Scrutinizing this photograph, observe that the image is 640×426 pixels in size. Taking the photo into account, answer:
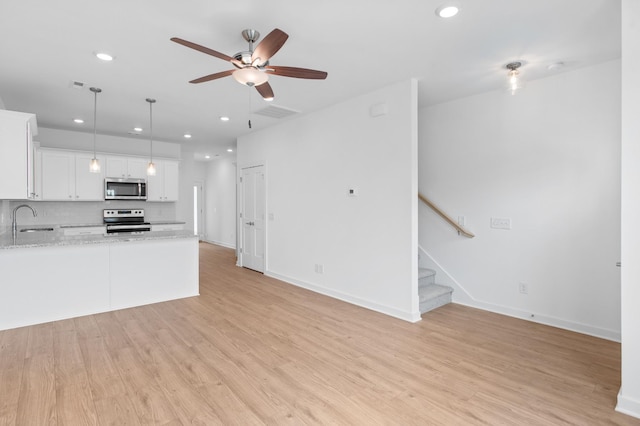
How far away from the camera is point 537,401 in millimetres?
2285

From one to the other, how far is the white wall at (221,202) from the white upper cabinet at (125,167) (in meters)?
2.99

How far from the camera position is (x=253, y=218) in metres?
6.64

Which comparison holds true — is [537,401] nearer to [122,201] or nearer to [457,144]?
[457,144]

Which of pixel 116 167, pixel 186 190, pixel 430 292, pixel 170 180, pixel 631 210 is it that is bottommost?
pixel 430 292

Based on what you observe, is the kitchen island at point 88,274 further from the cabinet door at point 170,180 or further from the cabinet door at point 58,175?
the cabinet door at point 170,180

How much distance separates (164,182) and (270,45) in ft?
19.2

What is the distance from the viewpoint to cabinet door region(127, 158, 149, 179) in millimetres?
6793

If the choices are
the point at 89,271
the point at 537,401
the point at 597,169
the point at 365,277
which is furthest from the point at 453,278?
the point at 89,271

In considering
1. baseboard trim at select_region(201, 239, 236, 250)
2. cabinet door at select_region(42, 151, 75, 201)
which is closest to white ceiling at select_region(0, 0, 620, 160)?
cabinet door at select_region(42, 151, 75, 201)

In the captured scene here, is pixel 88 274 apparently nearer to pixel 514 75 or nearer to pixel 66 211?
pixel 66 211

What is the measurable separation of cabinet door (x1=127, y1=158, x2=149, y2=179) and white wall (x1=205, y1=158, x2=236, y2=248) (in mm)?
2950

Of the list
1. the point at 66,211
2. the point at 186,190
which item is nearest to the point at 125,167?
the point at 66,211

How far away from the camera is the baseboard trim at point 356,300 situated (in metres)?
3.88

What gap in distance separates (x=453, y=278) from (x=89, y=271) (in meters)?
4.78
